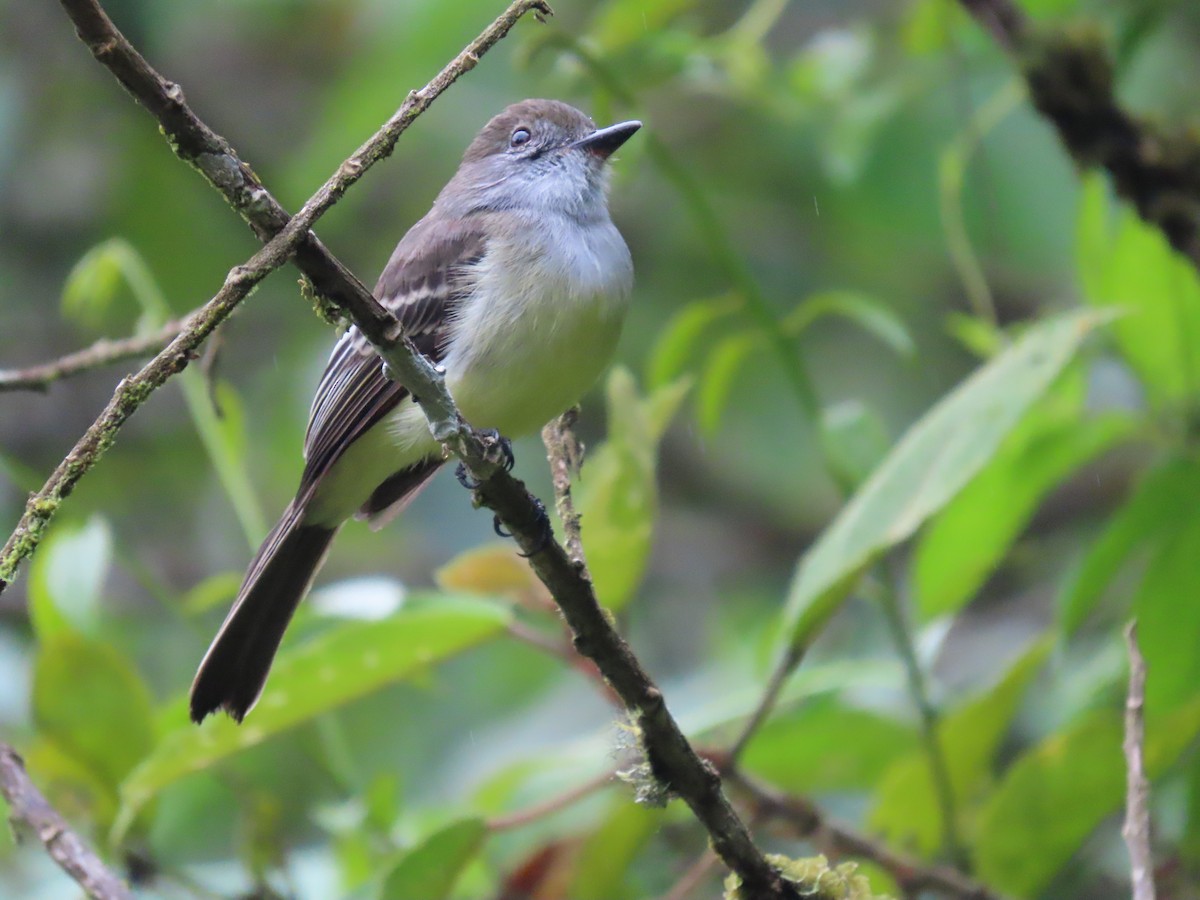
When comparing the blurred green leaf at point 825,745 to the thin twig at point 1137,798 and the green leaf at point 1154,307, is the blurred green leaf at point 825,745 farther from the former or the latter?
the thin twig at point 1137,798

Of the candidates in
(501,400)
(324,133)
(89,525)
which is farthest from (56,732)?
(324,133)

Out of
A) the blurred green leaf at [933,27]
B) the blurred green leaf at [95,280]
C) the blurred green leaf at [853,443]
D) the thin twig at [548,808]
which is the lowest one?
the thin twig at [548,808]

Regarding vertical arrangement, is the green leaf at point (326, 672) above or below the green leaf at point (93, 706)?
below

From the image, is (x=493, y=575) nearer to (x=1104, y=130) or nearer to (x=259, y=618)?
(x=259, y=618)

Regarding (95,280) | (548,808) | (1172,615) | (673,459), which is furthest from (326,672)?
(673,459)

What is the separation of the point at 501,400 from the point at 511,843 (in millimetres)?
1472

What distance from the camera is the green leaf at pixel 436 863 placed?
2.56 m

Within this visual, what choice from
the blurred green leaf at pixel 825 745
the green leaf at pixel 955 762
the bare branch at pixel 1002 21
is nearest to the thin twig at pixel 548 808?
the blurred green leaf at pixel 825 745

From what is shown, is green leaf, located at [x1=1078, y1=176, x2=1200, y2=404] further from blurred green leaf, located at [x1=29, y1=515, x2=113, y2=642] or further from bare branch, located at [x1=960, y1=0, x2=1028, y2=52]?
blurred green leaf, located at [x1=29, y1=515, x2=113, y2=642]

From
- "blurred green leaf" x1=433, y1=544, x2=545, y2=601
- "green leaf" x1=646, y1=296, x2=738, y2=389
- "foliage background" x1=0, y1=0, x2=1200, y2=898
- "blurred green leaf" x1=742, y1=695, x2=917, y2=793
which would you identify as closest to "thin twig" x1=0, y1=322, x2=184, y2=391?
"foliage background" x1=0, y1=0, x2=1200, y2=898

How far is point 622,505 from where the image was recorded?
2686mm

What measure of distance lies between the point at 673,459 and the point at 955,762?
9.94ft

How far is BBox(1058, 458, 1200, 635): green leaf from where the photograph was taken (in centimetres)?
287

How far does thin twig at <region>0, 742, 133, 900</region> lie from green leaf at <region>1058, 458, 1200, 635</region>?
1924 millimetres
